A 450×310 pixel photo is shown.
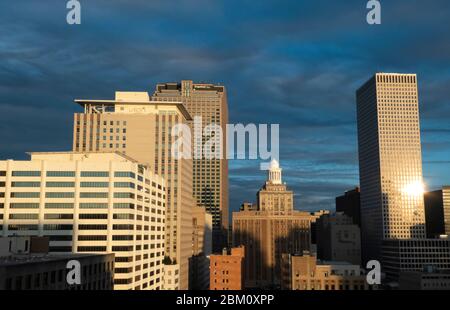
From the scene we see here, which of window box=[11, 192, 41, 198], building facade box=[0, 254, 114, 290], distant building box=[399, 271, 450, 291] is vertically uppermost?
window box=[11, 192, 41, 198]

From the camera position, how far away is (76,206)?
104m

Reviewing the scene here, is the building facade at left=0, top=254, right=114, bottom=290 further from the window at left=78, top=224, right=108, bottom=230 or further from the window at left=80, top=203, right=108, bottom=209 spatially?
the window at left=80, top=203, right=108, bottom=209

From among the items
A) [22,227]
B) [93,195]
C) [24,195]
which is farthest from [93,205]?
[22,227]

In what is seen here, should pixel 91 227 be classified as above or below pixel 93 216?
below

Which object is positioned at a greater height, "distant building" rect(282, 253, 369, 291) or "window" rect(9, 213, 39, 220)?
"window" rect(9, 213, 39, 220)

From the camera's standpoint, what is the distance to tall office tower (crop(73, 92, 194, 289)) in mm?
166250

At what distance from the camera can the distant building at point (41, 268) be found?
156ft

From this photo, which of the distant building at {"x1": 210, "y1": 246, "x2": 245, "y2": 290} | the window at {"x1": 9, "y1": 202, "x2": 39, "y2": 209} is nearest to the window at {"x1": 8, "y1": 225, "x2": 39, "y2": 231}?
the window at {"x1": 9, "y1": 202, "x2": 39, "y2": 209}

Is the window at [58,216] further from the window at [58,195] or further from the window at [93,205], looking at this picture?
the window at [58,195]

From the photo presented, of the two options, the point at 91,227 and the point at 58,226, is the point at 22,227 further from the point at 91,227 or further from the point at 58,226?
the point at 91,227

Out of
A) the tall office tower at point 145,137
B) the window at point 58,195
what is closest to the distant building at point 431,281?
the tall office tower at point 145,137

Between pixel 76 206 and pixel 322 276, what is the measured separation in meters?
90.2

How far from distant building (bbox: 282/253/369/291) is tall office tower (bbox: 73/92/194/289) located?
42.2m
